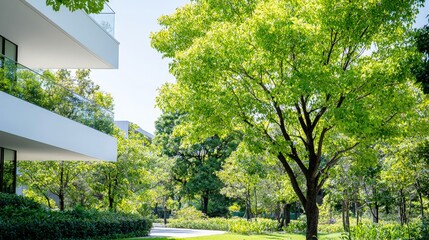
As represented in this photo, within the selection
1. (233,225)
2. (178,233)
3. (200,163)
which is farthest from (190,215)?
(178,233)

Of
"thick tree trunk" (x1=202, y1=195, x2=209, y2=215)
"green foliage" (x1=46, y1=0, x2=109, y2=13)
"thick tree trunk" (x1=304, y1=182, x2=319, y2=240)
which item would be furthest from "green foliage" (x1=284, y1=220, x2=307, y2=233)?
"green foliage" (x1=46, y1=0, x2=109, y2=13)

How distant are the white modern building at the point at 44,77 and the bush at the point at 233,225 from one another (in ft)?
40.2

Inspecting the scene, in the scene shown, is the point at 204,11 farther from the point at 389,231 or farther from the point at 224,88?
the point at 389,231

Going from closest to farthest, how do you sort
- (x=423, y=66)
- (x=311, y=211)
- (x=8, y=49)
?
(x=423, y=66) < (x=311, y=211) < (x=8, y=49)

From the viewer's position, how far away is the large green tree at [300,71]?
563 inches

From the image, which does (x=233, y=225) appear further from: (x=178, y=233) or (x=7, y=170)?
(x=7, y=170)

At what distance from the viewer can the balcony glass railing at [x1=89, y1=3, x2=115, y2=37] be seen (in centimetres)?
2048

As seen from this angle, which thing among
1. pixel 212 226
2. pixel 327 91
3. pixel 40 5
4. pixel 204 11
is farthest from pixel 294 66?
pixel 212 226

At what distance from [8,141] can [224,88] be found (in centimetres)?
742

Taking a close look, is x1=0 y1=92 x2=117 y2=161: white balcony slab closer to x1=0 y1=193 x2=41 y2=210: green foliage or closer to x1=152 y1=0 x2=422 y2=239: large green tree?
x1=0 y1=193 x2=41 y2=210: green foliage

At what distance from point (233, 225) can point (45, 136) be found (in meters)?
18.0

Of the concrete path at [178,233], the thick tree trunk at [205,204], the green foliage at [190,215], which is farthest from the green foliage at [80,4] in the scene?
the thick tree trunk at [205,204]

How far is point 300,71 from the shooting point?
14344 millimetres

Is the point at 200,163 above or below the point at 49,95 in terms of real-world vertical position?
below
